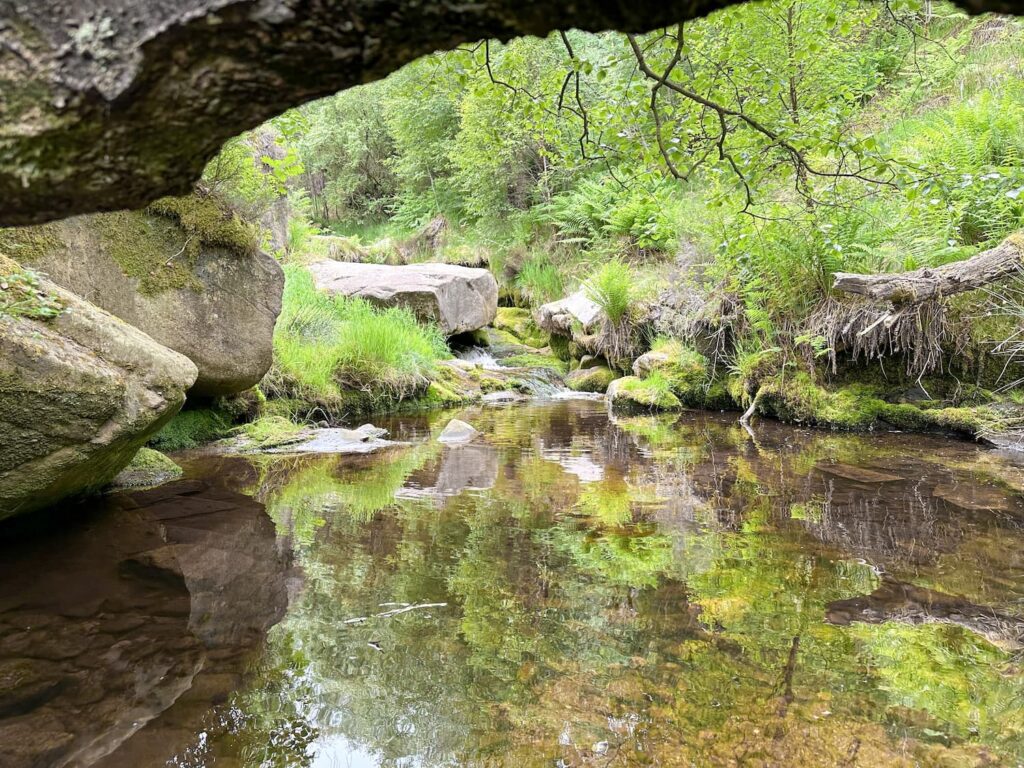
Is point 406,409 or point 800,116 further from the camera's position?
point 406,409

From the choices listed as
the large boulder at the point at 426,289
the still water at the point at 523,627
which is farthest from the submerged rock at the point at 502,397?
the still water at the point at 523,627

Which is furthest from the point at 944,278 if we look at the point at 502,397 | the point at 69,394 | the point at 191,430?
the point at 191,430

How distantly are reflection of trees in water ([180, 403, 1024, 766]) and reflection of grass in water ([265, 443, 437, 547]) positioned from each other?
0.14ft

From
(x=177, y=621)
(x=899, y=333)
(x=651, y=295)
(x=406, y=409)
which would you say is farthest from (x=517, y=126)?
(x=651, y=295)

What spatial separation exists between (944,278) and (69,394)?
651 centimetres

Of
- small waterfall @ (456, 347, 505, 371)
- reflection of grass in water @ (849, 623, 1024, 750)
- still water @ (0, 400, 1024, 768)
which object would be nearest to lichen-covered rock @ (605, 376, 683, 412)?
→ small waterfall @ (456, 347, 505, 371)

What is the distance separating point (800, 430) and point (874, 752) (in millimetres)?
5423

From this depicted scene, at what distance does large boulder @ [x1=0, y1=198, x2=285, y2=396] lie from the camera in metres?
4.61

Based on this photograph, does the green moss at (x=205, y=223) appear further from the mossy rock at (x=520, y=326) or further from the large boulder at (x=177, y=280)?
the mossy rock at (x=520, y=326)

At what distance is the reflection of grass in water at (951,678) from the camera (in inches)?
75.9

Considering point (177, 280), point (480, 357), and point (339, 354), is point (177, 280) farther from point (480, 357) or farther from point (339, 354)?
point (480, 357)

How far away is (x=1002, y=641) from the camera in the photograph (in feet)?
7.80

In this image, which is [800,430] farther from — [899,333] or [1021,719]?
[1021,719]

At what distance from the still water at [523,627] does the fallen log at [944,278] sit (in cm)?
179
